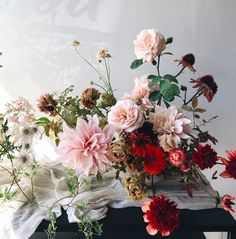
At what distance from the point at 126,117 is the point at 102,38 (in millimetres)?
589

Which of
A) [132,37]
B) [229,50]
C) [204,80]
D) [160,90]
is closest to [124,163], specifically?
[160,90]

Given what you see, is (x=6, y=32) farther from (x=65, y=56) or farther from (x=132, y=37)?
(x=132, y=37)

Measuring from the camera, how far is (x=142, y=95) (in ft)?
3.52

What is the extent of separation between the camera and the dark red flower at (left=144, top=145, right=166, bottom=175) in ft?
2.96

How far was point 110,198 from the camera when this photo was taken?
3.35ft

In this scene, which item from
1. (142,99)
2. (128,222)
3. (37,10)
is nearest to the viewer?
(128,222)

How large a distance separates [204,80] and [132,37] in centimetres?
42

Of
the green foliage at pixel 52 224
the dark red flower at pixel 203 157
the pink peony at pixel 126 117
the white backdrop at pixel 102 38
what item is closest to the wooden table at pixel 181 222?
the green foliage at pixel 52 224

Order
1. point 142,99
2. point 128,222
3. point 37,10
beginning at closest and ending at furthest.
Answer: point 128,222 → point 142,99 → point 37,10

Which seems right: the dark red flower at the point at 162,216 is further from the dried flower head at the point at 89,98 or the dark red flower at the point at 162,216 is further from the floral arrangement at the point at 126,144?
the dried flower head at the point at 89,98

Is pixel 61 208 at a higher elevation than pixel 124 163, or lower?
lower

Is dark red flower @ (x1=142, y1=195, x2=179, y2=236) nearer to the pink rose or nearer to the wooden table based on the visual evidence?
the wooden table

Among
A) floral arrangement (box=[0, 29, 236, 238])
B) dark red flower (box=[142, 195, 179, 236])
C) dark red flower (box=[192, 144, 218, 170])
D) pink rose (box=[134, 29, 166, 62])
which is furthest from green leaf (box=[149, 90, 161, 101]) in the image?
dark red flower (box=[142, 195, 179, 236])

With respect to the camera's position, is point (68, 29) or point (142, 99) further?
point (68, 29)
